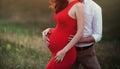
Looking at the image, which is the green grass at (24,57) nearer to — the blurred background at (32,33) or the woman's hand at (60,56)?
the blurred background at (32,33)

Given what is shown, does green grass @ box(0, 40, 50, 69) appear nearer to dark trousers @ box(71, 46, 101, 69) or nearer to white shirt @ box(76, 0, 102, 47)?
dark trousers @ box(71, 46, 101, 69)

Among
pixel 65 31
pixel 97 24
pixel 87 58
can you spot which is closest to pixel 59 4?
pixel 65 31

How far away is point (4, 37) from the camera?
5.12 meters

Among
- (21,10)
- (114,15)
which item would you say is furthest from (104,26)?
(21,10)

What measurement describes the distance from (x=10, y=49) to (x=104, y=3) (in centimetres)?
120

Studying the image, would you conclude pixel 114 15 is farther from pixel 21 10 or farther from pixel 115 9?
pixel 21 10

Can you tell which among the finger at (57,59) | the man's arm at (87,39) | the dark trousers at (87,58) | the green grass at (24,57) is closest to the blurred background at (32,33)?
the green grass at (24,57)

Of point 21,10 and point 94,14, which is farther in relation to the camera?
point 21,10

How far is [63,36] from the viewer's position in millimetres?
3461

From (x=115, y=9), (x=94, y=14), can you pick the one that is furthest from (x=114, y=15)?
(x=94, y=14)

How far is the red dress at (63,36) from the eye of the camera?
3.39 metres

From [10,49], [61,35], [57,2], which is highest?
[57,2]

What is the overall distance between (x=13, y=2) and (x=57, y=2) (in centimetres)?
162

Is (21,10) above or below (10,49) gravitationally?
above
